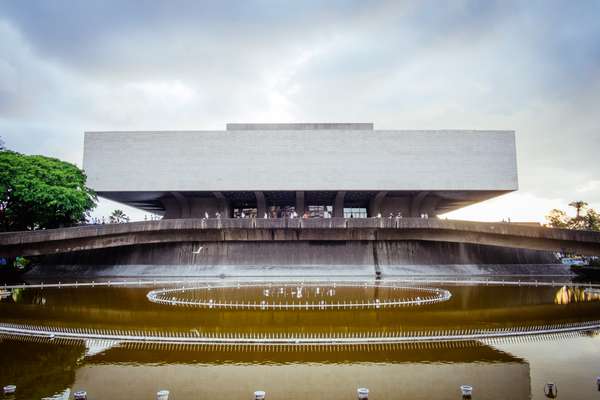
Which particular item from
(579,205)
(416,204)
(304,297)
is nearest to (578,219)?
(579,205)

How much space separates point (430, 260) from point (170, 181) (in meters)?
23.8

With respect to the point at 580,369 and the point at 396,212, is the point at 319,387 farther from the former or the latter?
the point at 396,212

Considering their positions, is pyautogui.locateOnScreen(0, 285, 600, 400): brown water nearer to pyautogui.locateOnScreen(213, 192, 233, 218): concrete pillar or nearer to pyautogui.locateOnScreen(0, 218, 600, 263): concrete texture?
pyautogui.locateOnScreen(0, 218, 600, 263): concrete texture

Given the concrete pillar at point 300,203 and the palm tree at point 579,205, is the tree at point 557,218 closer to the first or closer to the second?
the palm tree at point 579,205

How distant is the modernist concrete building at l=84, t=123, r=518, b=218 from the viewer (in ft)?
132

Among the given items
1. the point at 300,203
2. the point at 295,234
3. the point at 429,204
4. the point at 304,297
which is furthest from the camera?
the point at 429,204

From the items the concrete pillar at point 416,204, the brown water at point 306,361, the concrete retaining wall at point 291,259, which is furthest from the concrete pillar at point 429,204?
the brown water at point 306,361

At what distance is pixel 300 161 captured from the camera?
40.2 meters

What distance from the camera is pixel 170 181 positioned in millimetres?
40281

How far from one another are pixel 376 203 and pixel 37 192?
29.0 metres

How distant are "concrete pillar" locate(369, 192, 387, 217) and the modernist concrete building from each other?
2035 millimetres

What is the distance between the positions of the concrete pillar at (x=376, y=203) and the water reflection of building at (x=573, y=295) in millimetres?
Answer: 20730

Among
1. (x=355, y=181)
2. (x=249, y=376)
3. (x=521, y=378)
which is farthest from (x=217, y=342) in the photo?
(x=355, y=181)

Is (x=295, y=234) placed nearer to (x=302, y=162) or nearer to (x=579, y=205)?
(x=302, y=162)
